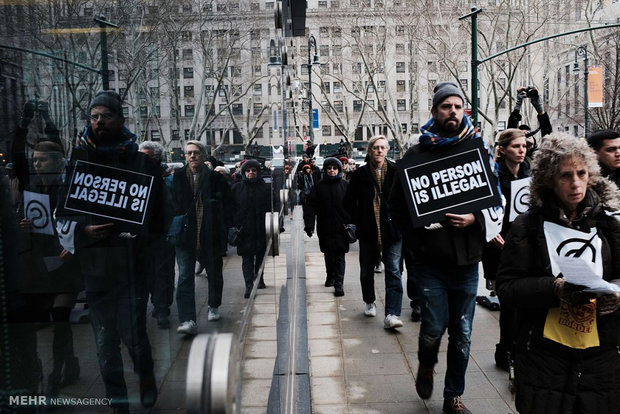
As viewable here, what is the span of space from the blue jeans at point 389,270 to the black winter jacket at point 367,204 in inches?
3.2

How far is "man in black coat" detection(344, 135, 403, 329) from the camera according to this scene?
6.38 metres

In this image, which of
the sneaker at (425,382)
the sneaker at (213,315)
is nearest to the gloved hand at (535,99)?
the sneaker at (425,382)

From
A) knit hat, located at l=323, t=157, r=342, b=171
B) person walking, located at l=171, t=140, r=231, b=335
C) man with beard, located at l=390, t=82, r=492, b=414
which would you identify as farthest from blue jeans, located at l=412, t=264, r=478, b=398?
knit hat, located at l=323, t=157, r=342, b=171

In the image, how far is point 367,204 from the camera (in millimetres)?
6711

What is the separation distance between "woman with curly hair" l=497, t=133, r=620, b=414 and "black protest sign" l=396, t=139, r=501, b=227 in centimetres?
105

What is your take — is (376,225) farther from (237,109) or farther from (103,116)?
(103,116)

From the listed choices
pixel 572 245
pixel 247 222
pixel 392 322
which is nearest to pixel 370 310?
pixel 392 322

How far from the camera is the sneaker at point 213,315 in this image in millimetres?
1191

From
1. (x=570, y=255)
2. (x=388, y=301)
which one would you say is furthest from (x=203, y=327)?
(x=388, y=301)

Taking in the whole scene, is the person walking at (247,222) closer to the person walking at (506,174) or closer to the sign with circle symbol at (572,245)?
the sign with circle symbol at (572,245)

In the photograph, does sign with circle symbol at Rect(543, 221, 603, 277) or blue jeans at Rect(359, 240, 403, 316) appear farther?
blue jeans at Rect(359, 240, 403, 316)

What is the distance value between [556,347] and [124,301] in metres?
2.08

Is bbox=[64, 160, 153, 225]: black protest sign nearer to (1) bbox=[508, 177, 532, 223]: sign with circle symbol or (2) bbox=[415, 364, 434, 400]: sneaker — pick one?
(2) bbox=[415, 364, 434, 400]: sneaker

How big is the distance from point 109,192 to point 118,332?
0.30 meters
